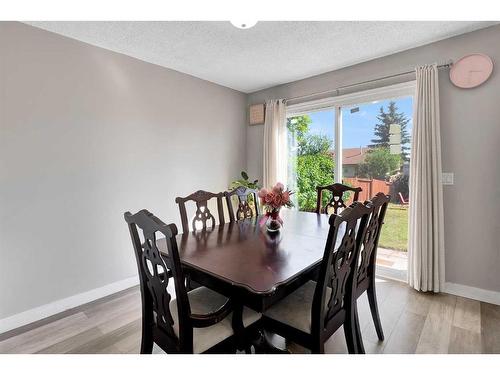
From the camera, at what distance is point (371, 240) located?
169 cm

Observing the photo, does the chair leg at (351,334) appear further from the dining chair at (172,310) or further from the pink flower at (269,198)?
the pink flower at (269,198)

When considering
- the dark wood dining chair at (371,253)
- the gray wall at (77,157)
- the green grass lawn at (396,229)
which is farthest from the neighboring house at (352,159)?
the gray wall at (77,157)

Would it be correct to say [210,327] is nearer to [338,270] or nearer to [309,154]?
[338,270]

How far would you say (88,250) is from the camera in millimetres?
2494

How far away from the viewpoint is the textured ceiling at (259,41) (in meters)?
2.18

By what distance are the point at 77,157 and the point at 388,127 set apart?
10.3 feet

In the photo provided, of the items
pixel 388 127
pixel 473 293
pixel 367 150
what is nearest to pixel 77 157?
pixel 367 150

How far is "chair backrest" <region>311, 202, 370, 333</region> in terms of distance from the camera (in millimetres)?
1194

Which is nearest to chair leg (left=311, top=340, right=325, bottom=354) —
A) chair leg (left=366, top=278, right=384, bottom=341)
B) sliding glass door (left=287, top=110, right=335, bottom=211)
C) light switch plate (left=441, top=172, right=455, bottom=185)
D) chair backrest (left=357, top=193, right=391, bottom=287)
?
chair backrest (left=357, top=193, right=391, bottom=287)

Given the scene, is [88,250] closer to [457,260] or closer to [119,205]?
[119,205]

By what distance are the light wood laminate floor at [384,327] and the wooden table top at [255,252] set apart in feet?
2.43

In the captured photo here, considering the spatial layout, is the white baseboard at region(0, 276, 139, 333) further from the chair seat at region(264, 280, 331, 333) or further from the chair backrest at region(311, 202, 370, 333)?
the chair backrest at region(311, 202, 370, 333)

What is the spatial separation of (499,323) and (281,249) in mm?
1897

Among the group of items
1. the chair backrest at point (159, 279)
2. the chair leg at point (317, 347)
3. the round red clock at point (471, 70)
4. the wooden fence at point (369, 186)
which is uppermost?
the round red clock at point (471, 70)
